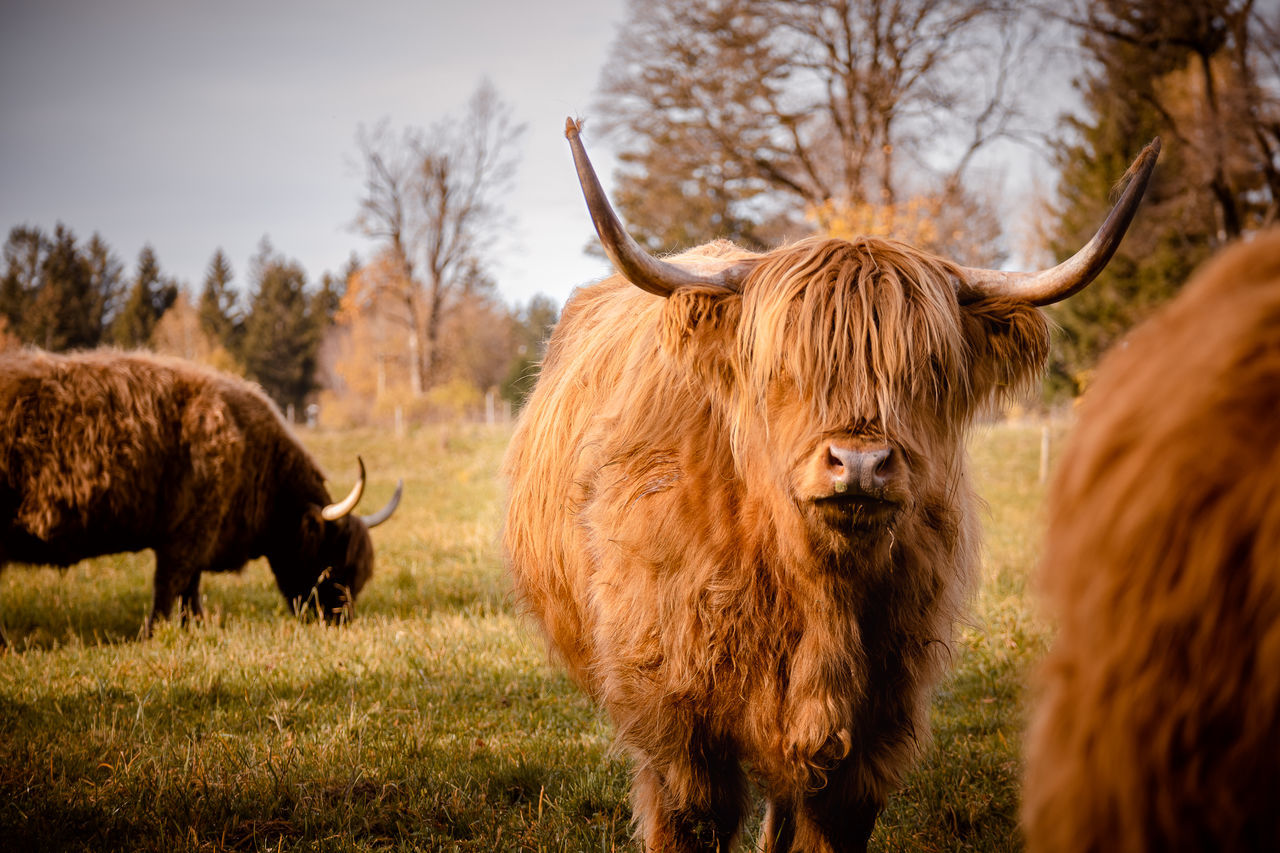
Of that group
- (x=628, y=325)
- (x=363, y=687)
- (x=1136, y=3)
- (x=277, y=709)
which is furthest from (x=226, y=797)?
(x=1136, y=3)

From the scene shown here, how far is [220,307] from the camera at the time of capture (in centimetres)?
5675

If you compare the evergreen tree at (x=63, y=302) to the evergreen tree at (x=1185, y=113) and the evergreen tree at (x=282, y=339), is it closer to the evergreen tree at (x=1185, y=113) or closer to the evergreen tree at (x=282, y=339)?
the evergreen tree at (x=282, y=339)

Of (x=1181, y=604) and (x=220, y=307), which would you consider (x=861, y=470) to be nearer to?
(x=1181, y=604)

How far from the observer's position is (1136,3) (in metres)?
15.4

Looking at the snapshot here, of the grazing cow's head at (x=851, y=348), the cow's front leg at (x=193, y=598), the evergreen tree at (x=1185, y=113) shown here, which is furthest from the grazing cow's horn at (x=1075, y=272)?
the evergreen tree at (x=1185, y=113)

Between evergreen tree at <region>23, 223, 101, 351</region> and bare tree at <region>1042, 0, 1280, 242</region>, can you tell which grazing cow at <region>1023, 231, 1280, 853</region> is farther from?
evergreen tree at <region>23, 223, 101, 351</region>

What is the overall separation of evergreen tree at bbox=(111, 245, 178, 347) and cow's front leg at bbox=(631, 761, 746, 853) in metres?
56.2

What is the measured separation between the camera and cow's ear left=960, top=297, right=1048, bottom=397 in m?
2.32

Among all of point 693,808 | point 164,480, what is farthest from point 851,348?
point 164,480

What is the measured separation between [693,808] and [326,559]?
5.50 metres

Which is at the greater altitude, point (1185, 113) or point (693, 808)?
point (1185, 113)

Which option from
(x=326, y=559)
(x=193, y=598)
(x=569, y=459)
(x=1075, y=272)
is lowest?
(x=193, y=598)

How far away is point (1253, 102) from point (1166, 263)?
6610mm

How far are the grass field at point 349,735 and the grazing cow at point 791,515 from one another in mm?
509
